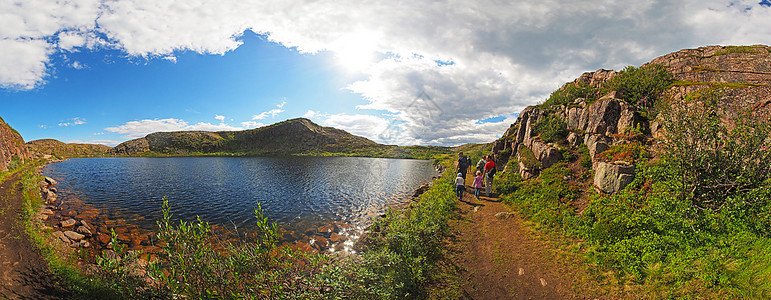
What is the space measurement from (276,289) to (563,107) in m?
29.6

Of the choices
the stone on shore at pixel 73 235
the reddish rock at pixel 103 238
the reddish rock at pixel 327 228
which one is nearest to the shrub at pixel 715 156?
the reddish rock at pixel 327 228

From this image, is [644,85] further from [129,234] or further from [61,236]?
[61,236]

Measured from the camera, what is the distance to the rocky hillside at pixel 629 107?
13227mm

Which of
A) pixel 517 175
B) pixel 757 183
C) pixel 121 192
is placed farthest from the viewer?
pixel 121 192

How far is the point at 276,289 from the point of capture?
21.2 feet

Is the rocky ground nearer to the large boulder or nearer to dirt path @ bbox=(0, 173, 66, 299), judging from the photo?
the large boulder

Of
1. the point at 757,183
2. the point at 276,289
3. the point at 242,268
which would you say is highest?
the point at 757,183

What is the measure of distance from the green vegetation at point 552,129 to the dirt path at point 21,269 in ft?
102

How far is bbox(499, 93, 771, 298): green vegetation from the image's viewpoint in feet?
22.2

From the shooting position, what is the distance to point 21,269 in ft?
34.6

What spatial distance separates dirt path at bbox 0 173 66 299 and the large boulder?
83.0 feet

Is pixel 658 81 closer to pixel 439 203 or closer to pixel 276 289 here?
pixel 439 203

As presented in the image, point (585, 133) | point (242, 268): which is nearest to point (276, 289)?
point (242, 268)

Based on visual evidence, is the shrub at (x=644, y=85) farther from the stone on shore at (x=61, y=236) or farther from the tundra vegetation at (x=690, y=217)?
the stone on shore at (x=61, y=236)
